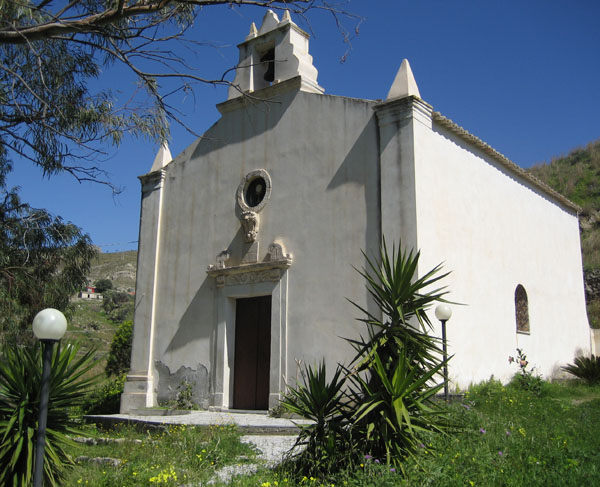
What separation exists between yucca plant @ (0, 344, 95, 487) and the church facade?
4.92 metres

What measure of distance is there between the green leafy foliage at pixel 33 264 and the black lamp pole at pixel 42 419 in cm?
786

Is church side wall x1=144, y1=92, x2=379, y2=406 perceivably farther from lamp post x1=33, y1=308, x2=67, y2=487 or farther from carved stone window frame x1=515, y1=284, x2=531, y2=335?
lamp post x1=33, y1=308, x2=67, y2=487

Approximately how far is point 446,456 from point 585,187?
33.4m

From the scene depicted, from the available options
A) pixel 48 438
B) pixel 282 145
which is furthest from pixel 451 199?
pixel 48 438

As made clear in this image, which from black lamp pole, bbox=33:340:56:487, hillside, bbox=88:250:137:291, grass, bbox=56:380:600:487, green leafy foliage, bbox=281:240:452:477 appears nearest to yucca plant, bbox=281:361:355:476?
green leafy foliage, bbox=281:240:452:477

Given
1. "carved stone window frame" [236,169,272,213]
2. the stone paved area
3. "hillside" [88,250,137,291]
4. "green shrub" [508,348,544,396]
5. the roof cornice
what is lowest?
the stone paved area

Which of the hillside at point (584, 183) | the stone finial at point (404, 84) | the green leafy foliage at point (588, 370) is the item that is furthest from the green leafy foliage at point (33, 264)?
the hillside at point (584, 183)

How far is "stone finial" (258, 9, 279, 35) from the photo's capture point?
13508 millimetres

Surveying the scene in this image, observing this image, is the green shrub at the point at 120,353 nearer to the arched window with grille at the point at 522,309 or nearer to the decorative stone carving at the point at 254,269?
the decorative stone carving at the point at 254,269

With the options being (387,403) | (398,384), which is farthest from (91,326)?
(398,384)

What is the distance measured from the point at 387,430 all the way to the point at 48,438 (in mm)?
3654

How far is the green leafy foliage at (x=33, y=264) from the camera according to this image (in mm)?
13859

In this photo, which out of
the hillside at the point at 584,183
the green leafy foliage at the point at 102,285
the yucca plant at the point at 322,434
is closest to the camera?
the yucca plant at the point at 322,434

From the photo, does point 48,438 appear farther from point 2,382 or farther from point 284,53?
point 284,53
